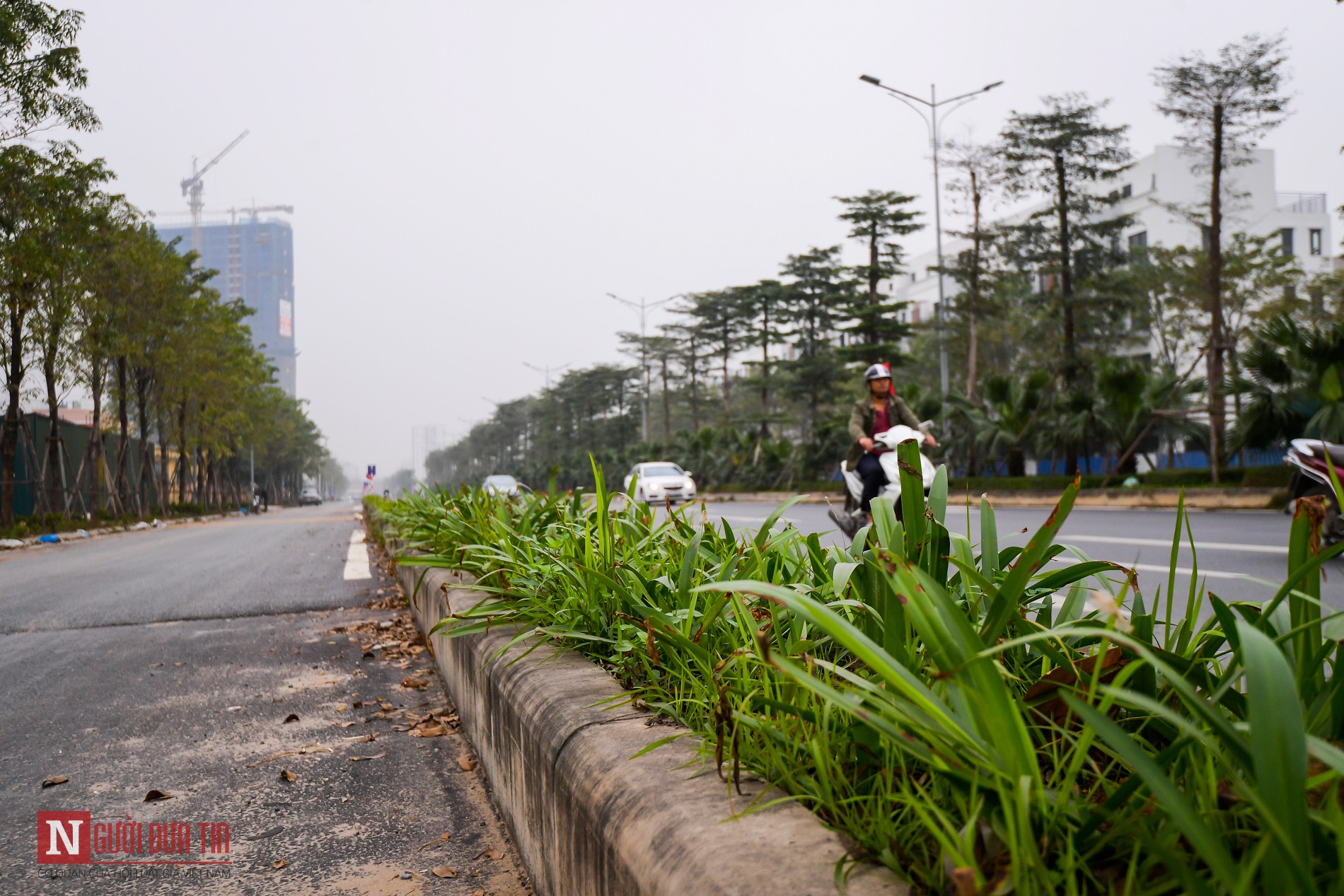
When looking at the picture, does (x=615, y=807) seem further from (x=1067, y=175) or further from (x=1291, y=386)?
(x=1067, y=175)

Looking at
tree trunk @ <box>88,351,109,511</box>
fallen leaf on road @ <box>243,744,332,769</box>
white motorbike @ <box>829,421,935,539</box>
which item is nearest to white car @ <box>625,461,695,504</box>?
white motorbike @ <box>829,421,935,539</box>

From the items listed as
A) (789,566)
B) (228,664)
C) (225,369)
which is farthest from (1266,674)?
(225,369)

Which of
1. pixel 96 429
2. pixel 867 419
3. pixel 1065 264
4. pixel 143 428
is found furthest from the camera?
pixel 143 428

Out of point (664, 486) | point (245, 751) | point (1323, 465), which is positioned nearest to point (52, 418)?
point (664, 486)

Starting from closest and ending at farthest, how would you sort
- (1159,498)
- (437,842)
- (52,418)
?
(437,842), (1159,498), (52,418)

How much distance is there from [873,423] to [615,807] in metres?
5.87

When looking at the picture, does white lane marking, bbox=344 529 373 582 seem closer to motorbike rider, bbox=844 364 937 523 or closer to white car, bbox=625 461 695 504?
motorbike rider, bbox=844 364 937 523

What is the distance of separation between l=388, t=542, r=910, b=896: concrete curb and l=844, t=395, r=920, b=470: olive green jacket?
449 centimetres

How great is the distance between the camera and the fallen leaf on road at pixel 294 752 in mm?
3129

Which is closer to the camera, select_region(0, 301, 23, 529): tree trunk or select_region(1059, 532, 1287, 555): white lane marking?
select_region(1059, 532, 1287, 555): white lane marking

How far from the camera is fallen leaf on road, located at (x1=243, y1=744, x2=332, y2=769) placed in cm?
313

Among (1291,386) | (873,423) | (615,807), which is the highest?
(1291,386)

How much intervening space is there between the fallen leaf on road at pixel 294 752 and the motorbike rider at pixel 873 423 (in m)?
4.35

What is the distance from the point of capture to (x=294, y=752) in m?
3.25
